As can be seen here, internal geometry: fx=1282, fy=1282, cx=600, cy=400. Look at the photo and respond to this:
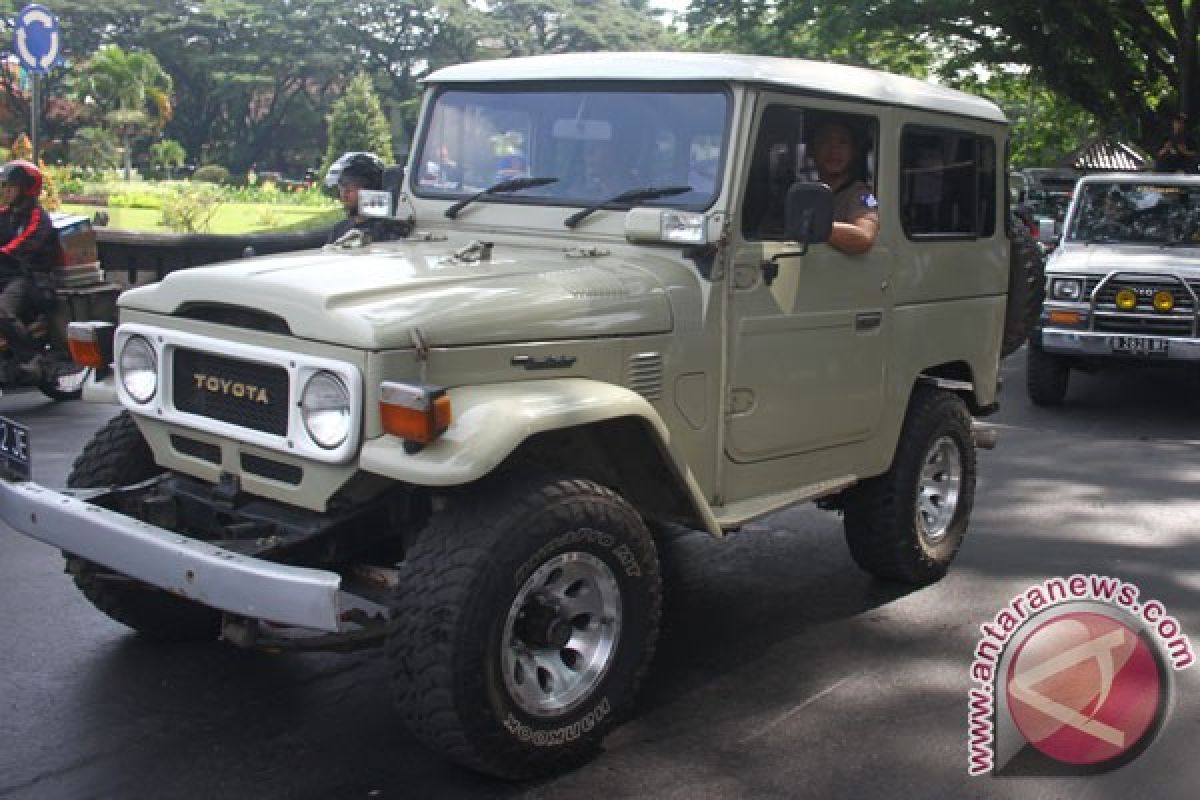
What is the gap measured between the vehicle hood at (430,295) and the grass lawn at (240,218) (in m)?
19.0

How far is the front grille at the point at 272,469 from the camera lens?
388 cm

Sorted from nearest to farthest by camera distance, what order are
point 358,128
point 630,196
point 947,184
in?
1. point 630,196
2. point 947,184
3. point 358,128

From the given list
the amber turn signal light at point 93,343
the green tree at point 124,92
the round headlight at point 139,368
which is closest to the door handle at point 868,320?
the round headlight at point 139,368

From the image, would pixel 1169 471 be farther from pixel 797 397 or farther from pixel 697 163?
pixel 697 163

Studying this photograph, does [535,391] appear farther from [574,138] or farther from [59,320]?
[59,320]

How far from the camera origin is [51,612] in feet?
16.8

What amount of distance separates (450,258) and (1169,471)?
5.87 meters

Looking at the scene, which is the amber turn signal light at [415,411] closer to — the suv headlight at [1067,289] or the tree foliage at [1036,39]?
the suv headlight at [1067,289]

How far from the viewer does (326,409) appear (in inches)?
147

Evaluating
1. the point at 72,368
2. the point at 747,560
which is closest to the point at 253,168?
the point at 72,368

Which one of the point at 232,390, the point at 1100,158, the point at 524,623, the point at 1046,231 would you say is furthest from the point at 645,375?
the point at 1100,158

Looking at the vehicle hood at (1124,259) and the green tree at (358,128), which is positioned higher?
the green tree at (358,128)

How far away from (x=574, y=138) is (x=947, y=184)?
1.86 meters

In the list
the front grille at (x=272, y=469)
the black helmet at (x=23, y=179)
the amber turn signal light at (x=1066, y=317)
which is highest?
the black helmet at (x=23, y=179)
